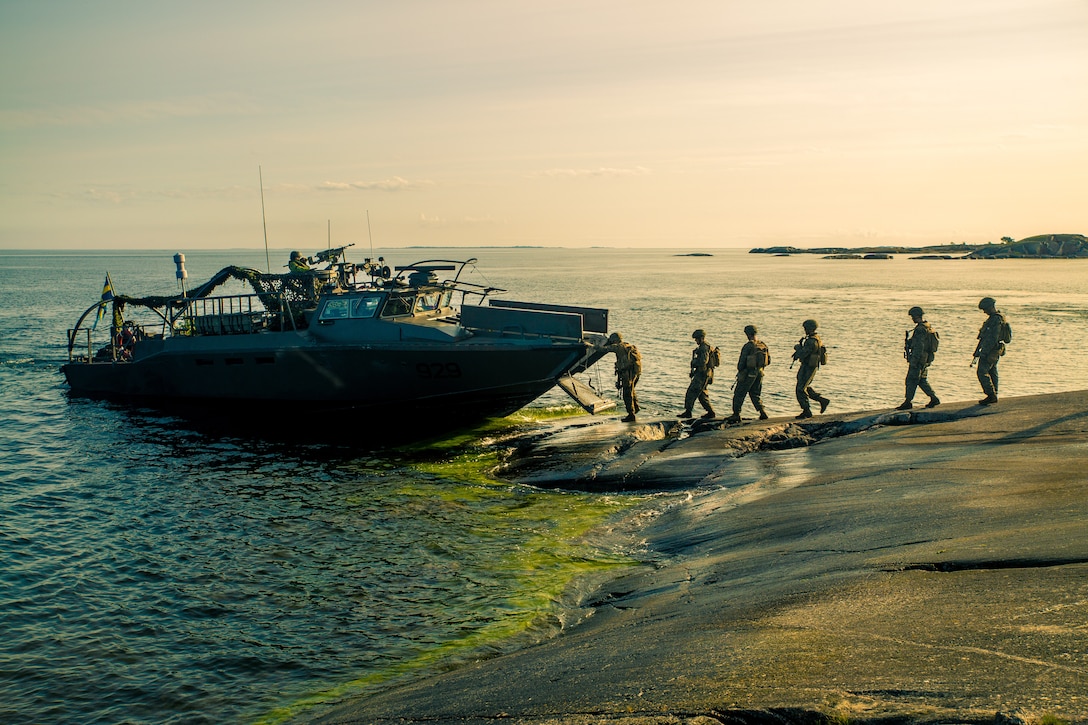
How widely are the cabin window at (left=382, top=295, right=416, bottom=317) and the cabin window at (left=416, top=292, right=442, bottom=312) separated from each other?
0.25 m

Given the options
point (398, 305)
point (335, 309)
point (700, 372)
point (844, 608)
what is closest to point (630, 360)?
point (700, 372)

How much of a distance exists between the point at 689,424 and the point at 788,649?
10.9 m

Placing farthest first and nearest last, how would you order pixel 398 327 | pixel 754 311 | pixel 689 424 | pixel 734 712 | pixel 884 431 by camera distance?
pixel 754 311 < pixel 398 327 < pixel 689 424 < pixel 884 431 < pixel 734 712

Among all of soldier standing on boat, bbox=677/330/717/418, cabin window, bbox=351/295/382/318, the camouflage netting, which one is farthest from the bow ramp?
the camouflage netting

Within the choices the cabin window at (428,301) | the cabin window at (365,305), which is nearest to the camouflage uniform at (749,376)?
the cabin window at (428,301)

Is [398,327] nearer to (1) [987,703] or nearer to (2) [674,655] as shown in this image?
(2) [674,655]

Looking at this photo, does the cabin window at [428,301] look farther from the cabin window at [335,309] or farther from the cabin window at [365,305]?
the cabin window at [335,309]

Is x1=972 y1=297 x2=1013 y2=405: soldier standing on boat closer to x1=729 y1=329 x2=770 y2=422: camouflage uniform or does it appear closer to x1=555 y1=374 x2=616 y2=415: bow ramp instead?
x1=729 y1=329 x2=770 y2=422: camouflage uniform

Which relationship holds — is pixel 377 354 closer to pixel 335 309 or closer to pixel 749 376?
pixel 335 309

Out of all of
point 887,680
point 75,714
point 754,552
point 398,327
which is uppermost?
point 398,327

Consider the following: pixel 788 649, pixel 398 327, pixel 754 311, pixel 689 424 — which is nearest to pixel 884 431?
pixel 689 424

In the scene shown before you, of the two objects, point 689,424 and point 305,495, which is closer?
point 305,495

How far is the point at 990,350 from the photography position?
558 inches

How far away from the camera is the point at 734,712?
14.8 ft
